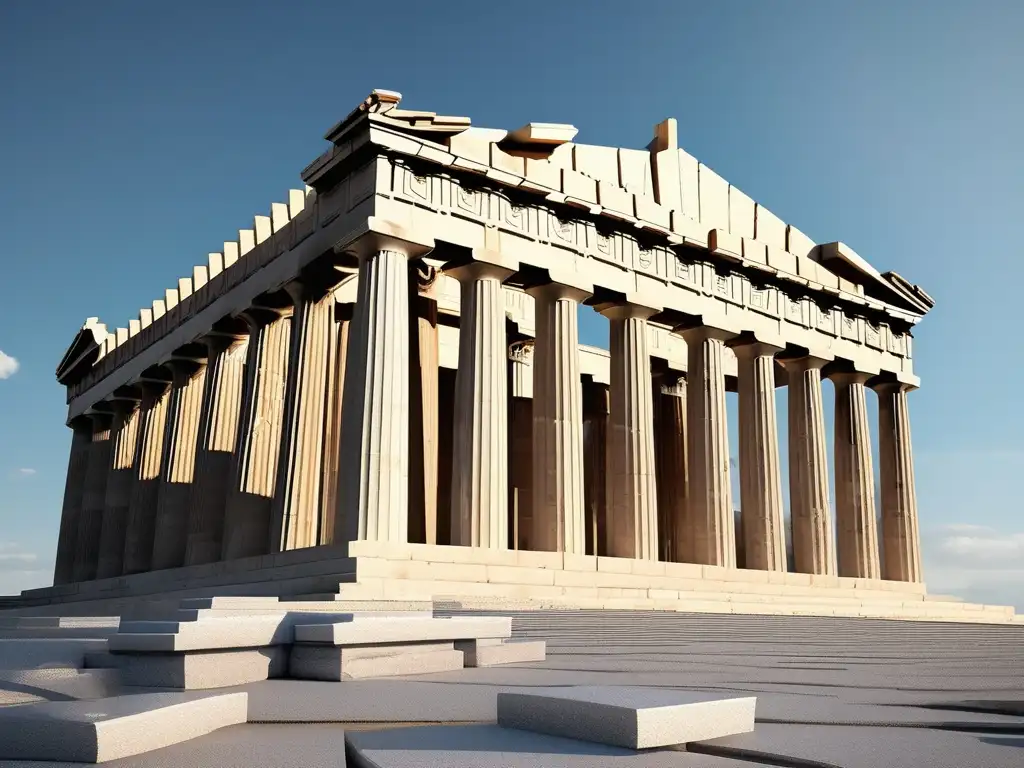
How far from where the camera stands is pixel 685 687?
33.6 feet

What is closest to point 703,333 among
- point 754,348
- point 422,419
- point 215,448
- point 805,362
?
point 754,348

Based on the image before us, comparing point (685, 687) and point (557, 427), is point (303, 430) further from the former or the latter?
point (685, 687)

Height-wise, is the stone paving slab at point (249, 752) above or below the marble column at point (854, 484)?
below

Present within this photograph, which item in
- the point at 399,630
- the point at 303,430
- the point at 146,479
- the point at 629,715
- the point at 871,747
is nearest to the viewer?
the point at 629,715

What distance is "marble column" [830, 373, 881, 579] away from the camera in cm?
5550

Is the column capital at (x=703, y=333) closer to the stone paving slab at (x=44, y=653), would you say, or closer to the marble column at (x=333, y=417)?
the marble column at (x=333, y=417)

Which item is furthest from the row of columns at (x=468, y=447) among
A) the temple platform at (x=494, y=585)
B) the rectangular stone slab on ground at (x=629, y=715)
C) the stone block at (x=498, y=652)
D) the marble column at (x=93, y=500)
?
the rectangular stone slab on ground at (x=629, y=715)

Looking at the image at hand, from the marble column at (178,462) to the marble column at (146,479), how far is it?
1.91 m

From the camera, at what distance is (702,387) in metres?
50.3

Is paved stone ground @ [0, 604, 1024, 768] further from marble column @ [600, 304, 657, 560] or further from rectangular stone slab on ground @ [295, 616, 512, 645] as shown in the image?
marble column @ [600, 304, 657, 560]

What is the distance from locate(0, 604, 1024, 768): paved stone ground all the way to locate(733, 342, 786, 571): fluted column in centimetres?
3348

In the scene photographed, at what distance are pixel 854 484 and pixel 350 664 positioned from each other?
50036mm

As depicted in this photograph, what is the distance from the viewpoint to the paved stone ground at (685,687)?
20.5 feet

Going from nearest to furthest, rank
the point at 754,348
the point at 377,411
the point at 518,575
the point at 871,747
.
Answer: the point at 871,747, the point at 518,575, the point at 377,411, the point at 754,348
